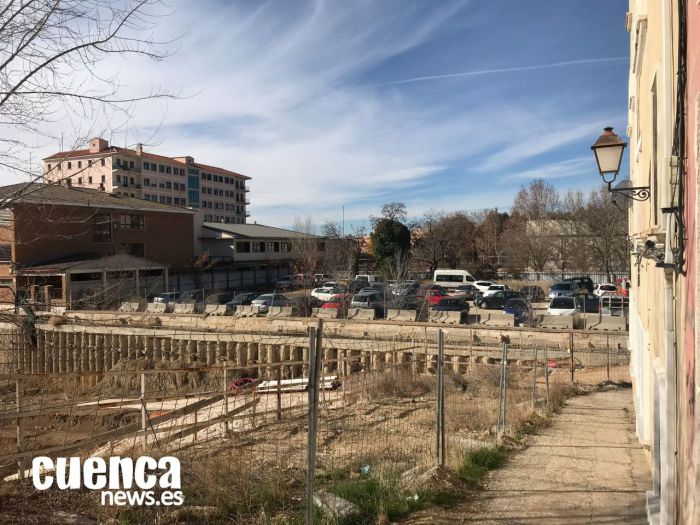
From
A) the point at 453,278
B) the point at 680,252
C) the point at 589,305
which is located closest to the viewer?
the point at 680,252

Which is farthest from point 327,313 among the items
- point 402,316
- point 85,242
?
point 85,242

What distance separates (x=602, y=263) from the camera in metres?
50.7

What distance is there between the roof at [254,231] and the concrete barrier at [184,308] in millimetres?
24020

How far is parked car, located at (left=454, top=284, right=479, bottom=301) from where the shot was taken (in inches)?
1552

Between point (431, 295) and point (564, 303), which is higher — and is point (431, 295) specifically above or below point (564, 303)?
above

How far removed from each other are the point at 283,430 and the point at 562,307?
76.6 feet

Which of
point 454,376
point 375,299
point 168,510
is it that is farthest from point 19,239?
point 375,299

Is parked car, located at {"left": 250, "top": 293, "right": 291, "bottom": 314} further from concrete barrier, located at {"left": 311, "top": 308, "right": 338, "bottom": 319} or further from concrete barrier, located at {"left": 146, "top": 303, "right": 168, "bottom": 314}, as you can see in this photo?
concrete barrier, located at {"left": 146, "top": 303, "right": 168, "bottom": 314}

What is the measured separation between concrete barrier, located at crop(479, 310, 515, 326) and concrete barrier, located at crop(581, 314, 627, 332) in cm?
320

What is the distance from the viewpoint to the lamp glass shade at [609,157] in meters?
7.57

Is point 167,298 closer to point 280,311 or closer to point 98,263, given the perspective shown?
point 98,263

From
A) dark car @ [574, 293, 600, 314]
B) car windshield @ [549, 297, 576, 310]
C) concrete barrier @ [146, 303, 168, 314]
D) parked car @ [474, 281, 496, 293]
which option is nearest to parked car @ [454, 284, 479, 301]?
parked car @ [474, 281, 496, 293]

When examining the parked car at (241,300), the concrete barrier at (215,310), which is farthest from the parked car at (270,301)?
the concrete barrier at (215,310)

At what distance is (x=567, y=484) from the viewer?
252 inches
